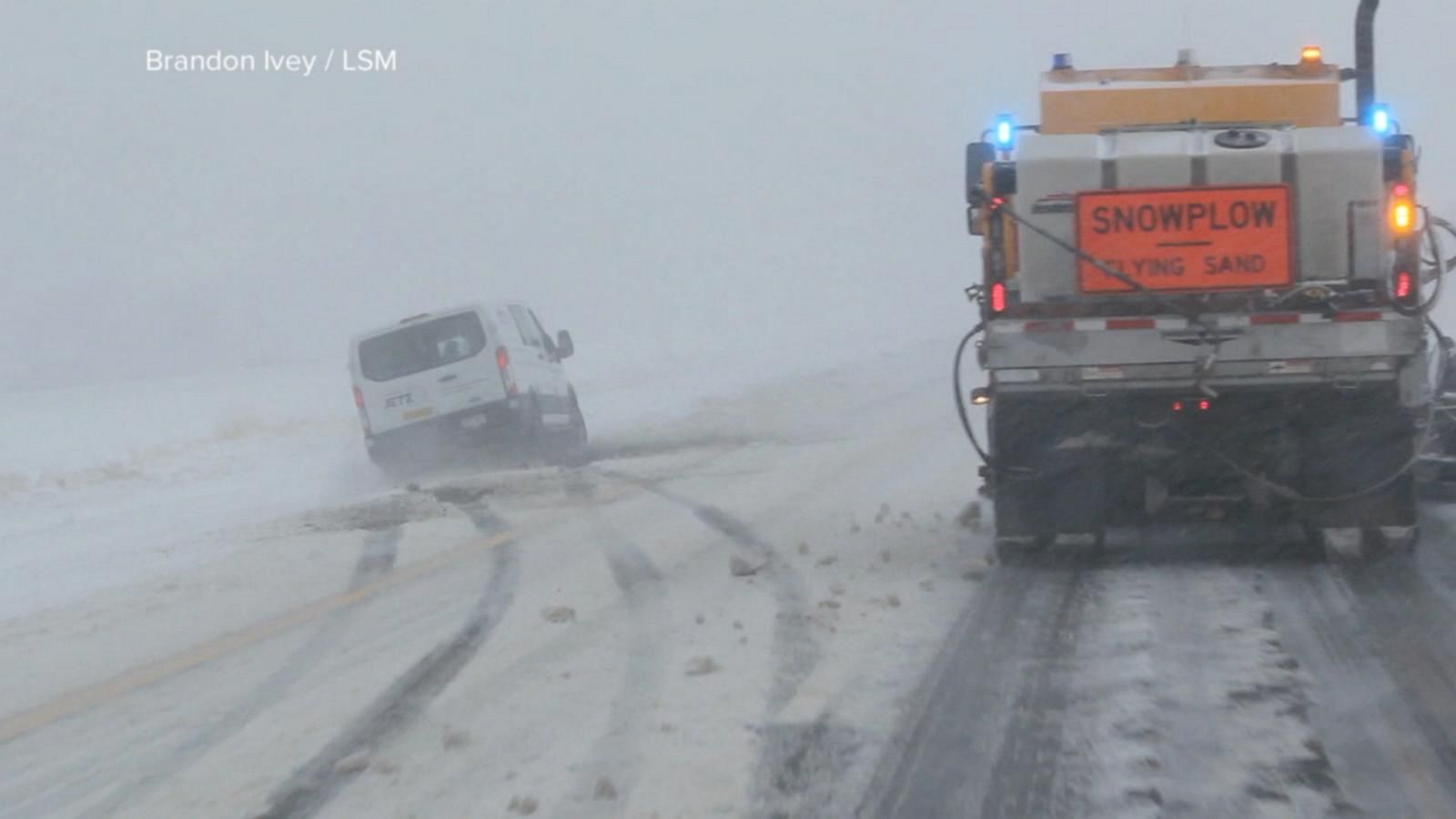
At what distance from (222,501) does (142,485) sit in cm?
250

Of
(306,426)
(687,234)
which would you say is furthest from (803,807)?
(687,234)

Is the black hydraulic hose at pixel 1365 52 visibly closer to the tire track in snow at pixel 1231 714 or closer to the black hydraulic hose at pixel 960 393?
the black hydraulic hose at pixel 960 393

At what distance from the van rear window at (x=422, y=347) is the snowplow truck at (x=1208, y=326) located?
380 inches

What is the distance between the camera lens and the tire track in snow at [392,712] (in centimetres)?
593

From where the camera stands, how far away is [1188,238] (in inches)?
380

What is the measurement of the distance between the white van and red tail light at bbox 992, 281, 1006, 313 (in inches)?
384

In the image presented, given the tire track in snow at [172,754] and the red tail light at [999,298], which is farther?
the red tail light at [999,298]

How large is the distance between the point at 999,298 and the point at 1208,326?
1.17 metres

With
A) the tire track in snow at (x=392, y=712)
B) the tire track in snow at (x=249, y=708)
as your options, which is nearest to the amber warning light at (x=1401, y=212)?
the tire track in snow at (x=392, y=712)

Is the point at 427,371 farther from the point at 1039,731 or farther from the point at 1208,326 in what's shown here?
the point at 1039,731

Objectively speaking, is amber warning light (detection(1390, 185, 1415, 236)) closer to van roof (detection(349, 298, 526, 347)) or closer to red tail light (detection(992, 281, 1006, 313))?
red tail light (detection(992, 281, 1006, 313))

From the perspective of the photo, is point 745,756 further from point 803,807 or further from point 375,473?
point 375,473

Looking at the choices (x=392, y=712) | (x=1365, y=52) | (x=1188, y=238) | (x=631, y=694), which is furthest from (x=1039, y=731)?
(x=1365, y=52)

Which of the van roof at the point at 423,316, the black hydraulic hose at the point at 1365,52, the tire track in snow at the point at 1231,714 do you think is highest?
the black hydraulic hose at the point at 1365,52
